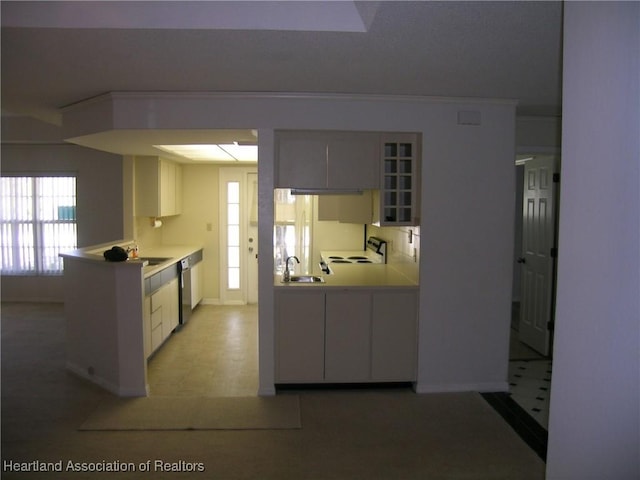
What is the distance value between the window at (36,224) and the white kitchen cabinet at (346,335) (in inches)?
182

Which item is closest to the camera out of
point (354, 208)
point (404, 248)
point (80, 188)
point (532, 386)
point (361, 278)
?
point (532, 386)

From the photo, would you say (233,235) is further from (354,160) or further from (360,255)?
(354,160)

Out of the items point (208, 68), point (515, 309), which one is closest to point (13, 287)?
point (208, 68)

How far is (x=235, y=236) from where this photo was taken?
729cm

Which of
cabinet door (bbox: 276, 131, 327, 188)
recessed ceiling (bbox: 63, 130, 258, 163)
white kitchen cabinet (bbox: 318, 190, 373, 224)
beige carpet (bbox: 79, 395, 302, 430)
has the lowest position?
beige carpet (bbox: 79, 395, 302, 430)

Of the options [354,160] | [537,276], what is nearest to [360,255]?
[537,276]

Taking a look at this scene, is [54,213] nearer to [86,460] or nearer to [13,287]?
[13,287]

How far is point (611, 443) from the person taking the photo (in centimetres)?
139

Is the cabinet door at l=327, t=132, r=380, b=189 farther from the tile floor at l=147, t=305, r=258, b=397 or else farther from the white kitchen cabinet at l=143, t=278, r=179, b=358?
the white kitchen cabinet at l=143, t=278, r=179, b=358

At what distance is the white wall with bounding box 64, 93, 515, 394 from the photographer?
12.4 feet

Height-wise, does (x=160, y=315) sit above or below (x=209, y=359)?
above

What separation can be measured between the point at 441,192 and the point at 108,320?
2.88 meters

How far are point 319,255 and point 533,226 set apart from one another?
282 centimetres

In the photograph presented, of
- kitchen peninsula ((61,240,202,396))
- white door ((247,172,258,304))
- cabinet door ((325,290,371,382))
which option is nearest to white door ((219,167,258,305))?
white door ((247,172,258,304))
